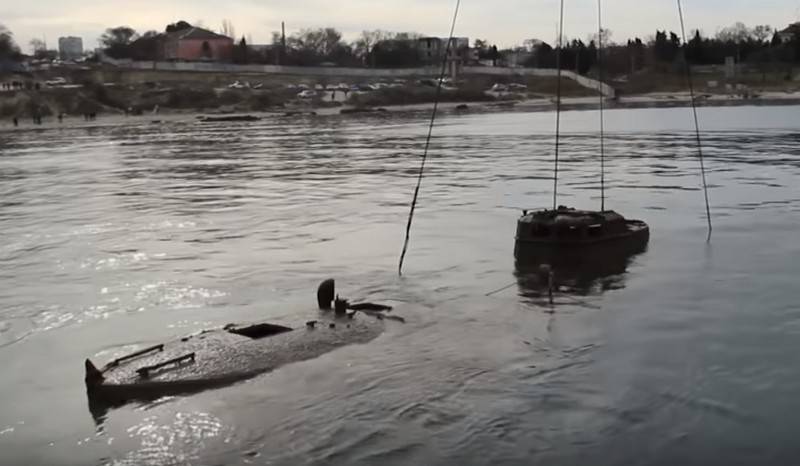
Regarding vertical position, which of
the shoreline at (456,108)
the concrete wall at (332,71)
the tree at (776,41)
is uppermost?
the tree at (776,41)

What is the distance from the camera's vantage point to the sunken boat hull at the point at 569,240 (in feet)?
73.0

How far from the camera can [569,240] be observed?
22641 millimetres

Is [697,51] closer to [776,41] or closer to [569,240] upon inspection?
[776,41]

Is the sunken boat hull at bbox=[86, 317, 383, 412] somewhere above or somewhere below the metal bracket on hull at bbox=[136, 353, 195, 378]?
below

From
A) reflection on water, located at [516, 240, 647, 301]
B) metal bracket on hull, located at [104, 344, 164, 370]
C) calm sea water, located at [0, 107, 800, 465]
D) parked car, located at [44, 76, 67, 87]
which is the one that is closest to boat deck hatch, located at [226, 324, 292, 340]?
calm sea water, located at [0, 107, 800, 465]

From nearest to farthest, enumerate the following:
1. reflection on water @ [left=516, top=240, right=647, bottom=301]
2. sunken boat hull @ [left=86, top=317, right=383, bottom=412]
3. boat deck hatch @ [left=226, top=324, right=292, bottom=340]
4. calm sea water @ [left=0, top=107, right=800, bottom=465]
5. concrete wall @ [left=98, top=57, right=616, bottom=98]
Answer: calm sea water @ [left=0, top=107, right=800, bottom=465] → sunken boat hull @ [left=86, top=317, right=383, bottom=412] → boat deck hatch @ [left=226, top=324, right=292, bottom=340] → reflection on water @ [left=516, top=240, right=647, bottom=301] → concrete wall @ [left=98, top=57, right=616, bottom=98]

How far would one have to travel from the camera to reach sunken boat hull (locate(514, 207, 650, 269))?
877 inches

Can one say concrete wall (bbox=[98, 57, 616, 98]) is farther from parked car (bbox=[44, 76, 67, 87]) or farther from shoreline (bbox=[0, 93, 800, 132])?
parked car (bbox=[44, 76, 67, 87])

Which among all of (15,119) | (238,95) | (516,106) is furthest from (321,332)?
(516,106)

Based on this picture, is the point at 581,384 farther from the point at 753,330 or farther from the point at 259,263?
the point at 259,263

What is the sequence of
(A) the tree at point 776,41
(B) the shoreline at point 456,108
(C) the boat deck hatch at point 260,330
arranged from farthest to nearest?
(A) the tree at point 776,41 < (B) the shoreline at point 456,108 < (C) the boat deck hatch at point 260,330

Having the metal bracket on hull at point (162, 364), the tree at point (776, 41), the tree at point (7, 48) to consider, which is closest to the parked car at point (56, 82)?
the tree at point (7, 48)

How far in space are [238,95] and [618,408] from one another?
135 m

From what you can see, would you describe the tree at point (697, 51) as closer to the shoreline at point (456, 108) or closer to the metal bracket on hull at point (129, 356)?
the shoreline at point (456, 108)
